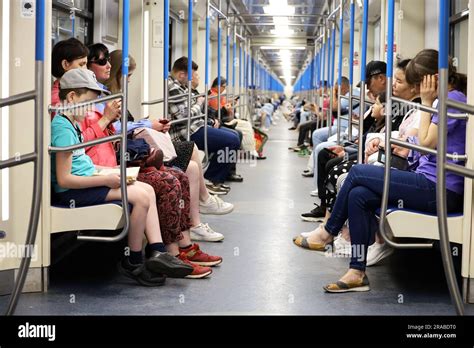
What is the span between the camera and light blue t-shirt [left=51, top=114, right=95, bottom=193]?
3.42 meters

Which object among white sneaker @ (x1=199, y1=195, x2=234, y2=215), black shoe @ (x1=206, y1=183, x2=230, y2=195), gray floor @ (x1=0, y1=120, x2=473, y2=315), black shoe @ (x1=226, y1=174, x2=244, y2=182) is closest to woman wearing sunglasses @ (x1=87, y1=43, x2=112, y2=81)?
gray floor @ (x1=0, y1=120, x2=473, y2=315)

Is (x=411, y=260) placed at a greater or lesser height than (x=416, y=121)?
lesser

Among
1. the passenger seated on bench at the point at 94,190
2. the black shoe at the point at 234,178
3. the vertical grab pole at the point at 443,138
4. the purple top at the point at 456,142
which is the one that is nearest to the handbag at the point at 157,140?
the passenger seated on bench at the point at 94,190

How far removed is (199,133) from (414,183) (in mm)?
3606

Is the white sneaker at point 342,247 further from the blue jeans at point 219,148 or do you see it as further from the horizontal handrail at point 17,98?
the blue jeans at point 219,148

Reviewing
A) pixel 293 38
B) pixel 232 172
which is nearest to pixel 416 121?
pixel 232 172

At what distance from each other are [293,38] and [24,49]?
37.5ft

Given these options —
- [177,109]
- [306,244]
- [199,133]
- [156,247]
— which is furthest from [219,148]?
[156,247]

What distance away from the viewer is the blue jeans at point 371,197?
340 centimetres

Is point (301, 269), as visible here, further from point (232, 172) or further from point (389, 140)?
point (232, 172)

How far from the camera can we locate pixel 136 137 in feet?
14.3

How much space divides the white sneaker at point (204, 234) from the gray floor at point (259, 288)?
9 centimetres

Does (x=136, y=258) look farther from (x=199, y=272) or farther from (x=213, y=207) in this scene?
(x=213, y=207)

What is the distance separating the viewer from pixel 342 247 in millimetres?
4410
